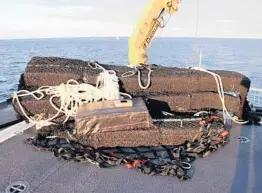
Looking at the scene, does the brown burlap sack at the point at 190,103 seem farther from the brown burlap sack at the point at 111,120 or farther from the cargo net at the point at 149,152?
Answer: the brown burlap sack at the point at 111,120

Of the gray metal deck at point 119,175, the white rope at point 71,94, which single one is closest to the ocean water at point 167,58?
the white rope at point 71,94

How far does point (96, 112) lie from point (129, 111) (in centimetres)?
34

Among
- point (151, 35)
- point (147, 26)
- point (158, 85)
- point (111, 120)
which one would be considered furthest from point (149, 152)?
point (151, 35)

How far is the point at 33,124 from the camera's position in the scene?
138 inches

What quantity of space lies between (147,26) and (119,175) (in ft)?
12.9

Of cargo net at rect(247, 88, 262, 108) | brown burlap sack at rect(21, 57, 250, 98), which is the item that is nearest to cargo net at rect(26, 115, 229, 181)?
brown burlap sack at rect(21, 57, 250, 98)

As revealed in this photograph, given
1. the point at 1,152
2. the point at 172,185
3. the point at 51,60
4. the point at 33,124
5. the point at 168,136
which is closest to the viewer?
the point at 172,185

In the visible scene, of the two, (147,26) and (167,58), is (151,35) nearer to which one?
(147,26)

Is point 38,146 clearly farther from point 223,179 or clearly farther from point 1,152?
point 223,179

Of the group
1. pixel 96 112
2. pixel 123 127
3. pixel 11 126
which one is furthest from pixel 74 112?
pixel 11 126

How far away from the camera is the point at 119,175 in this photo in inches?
93.3

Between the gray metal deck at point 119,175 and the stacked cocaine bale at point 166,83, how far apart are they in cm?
90

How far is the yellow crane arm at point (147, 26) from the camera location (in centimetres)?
540

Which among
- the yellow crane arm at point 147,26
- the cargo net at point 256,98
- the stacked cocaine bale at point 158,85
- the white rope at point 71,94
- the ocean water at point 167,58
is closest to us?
the white rope at point 71,94
